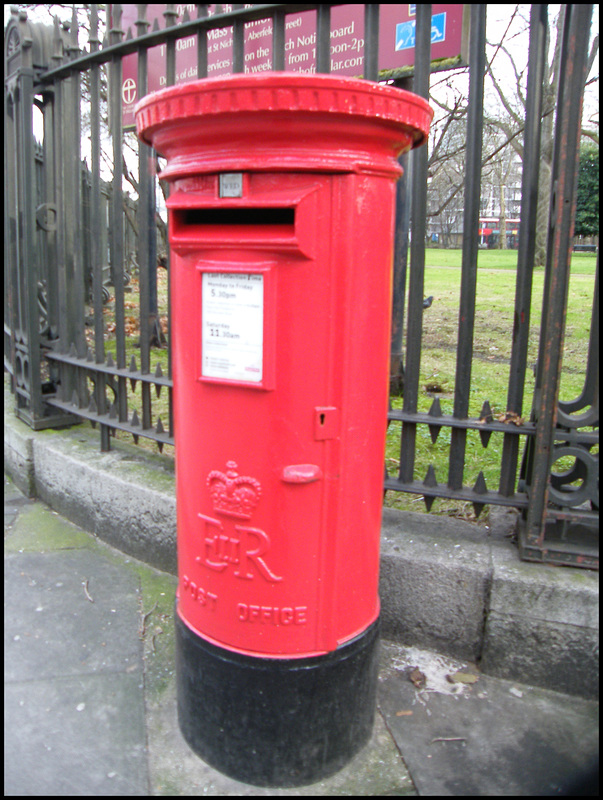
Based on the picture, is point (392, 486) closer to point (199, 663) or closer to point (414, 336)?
point (414, 336)

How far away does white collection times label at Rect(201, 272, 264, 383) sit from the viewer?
174cm

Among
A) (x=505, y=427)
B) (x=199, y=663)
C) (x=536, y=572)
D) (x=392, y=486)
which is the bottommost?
(x=199, y=663)

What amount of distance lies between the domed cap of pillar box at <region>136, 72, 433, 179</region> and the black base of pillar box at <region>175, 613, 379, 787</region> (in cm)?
145

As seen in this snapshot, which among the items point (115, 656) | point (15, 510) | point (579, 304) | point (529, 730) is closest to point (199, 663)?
point (115, 656)

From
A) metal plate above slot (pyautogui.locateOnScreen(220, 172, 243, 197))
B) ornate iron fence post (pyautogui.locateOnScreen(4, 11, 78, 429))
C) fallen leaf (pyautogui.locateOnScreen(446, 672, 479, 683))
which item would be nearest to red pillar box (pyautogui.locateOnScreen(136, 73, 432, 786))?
metal plate above slot (pyautogui.locateOnScreen(220, 172, 243, 197))

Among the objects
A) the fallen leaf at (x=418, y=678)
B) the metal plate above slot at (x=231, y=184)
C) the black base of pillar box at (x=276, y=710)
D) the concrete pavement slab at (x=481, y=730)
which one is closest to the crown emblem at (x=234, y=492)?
the black base of pillar box at (x=276, y=710)

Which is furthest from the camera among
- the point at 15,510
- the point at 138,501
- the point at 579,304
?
the point at 579,304

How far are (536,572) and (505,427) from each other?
1.87 feet

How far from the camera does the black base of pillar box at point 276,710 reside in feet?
6.47

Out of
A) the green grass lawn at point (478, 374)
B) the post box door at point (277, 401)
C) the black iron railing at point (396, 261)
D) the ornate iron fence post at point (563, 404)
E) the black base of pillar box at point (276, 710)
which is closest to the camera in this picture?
the post box door at point (277, 401)

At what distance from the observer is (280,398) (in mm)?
1773

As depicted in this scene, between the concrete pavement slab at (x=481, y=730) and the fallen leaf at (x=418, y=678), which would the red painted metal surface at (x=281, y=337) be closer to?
the concrete pavement slab at (x=481, y=730)

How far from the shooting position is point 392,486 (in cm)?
281

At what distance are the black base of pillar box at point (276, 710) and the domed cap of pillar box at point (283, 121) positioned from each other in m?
1.45
